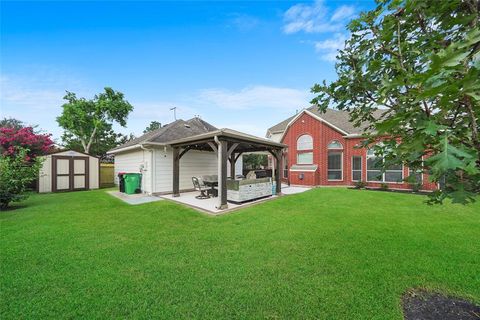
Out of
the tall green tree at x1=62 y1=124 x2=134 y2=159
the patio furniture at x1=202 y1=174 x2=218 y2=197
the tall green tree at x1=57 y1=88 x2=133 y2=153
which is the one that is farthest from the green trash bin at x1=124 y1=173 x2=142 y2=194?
the tall green tree at x1=62 y1=124 x2=134 y2=159

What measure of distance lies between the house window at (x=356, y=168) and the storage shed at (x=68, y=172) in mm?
17954

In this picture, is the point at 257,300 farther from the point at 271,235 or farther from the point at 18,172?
the point at 18,172

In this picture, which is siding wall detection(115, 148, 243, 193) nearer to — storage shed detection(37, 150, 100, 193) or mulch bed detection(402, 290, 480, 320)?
storage shed detection(37, 150, 100, 193)

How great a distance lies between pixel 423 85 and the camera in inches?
41.4

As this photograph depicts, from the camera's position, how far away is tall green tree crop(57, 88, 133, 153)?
23828 mm

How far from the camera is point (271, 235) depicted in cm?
495

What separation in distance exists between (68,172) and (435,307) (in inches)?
670

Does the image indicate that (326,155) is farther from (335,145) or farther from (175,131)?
(175,131)

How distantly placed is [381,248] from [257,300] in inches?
123

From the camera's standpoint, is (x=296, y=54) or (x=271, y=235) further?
(x=296, y=54)

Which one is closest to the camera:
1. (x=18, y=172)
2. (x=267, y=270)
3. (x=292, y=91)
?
(x=267, y=270)

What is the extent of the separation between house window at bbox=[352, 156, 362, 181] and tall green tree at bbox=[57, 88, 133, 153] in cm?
2762

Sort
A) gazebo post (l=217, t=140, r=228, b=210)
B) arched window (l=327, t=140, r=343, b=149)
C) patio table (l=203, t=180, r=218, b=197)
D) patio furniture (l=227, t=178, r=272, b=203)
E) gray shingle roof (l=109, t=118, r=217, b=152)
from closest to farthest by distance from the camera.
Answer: gazebo post (l=217, t=140, r=228, b=210) → patio furniture (l=227, t=178, r=272, b=203) → patio table (l=203, t=180, r=218, b=197) → gray shingle roof (l=109, t=118, r=217, b=152) → arched window (l=327, t=140, r=343, b=149)

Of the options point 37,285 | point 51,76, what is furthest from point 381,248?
point 51,76
